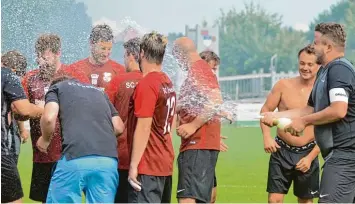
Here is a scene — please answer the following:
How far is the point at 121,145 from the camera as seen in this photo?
10.1m

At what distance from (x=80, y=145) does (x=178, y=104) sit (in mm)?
2446

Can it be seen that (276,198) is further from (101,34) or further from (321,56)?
(321,56)

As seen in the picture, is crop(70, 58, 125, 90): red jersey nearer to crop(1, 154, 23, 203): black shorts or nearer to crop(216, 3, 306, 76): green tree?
crop(1, 154, 23, 203): black shorts

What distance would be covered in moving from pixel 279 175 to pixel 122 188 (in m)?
2.42

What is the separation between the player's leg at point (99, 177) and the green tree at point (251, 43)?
77.6 metres

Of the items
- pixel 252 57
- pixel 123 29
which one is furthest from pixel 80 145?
pixel 252 57

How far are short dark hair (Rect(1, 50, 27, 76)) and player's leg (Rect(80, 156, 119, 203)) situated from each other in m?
1.92

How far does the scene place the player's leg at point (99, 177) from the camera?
856 cm

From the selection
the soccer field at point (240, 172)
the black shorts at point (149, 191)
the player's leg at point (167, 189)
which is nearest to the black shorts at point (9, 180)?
the black shorts at point (149, 191)

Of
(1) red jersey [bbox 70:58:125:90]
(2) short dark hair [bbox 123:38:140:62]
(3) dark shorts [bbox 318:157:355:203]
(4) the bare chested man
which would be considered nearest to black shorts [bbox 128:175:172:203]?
(3) dark shorts [bbox 318:157:355:203]

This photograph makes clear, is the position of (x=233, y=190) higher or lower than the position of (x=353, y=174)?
lower

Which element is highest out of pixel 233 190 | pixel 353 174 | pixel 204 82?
pixel 204 82

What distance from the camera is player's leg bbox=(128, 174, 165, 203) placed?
9000 mm

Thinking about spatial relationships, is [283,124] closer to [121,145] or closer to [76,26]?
[121,145]
